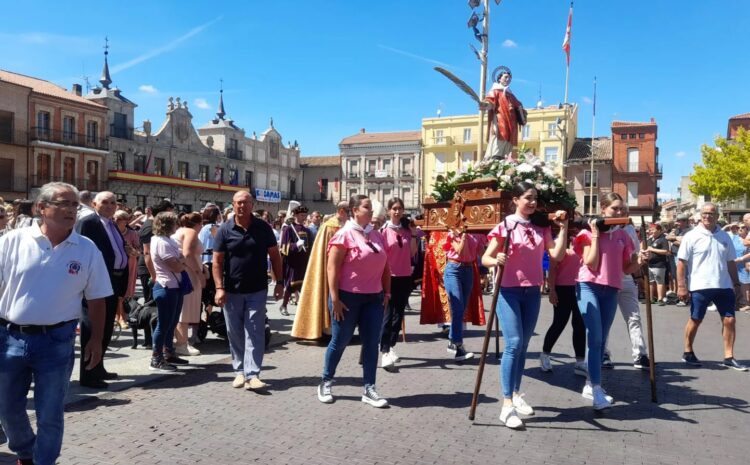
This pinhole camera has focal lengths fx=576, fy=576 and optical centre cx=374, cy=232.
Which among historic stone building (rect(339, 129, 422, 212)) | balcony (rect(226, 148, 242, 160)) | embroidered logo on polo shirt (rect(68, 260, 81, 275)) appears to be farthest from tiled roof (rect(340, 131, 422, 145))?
embroidered logo on polo shirt (rect(68, 260, 81, 275))

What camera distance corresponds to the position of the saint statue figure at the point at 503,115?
8.55 meters

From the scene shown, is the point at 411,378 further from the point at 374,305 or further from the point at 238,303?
the point at 238,303

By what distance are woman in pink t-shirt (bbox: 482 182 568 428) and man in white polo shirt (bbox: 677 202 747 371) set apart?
317 cm

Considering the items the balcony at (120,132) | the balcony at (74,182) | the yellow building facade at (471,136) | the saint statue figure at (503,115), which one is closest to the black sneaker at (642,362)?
the saint statue figure at (503,115)

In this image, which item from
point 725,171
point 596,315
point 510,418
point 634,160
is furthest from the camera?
point 634,160

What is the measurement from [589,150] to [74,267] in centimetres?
5562

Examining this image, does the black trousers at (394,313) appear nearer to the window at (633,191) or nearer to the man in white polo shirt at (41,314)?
the man in white polo shirt at (41,314)

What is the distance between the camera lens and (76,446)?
4141 millimetres

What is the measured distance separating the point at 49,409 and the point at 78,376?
3099 millimetres

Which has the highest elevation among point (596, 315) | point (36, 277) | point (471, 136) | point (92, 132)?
point (471, 136)

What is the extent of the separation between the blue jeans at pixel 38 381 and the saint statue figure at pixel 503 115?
258 inches

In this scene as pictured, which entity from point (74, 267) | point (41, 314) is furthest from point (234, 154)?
point (41, 314)

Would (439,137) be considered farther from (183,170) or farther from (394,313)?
(394,313)

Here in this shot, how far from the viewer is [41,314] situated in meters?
3.16
